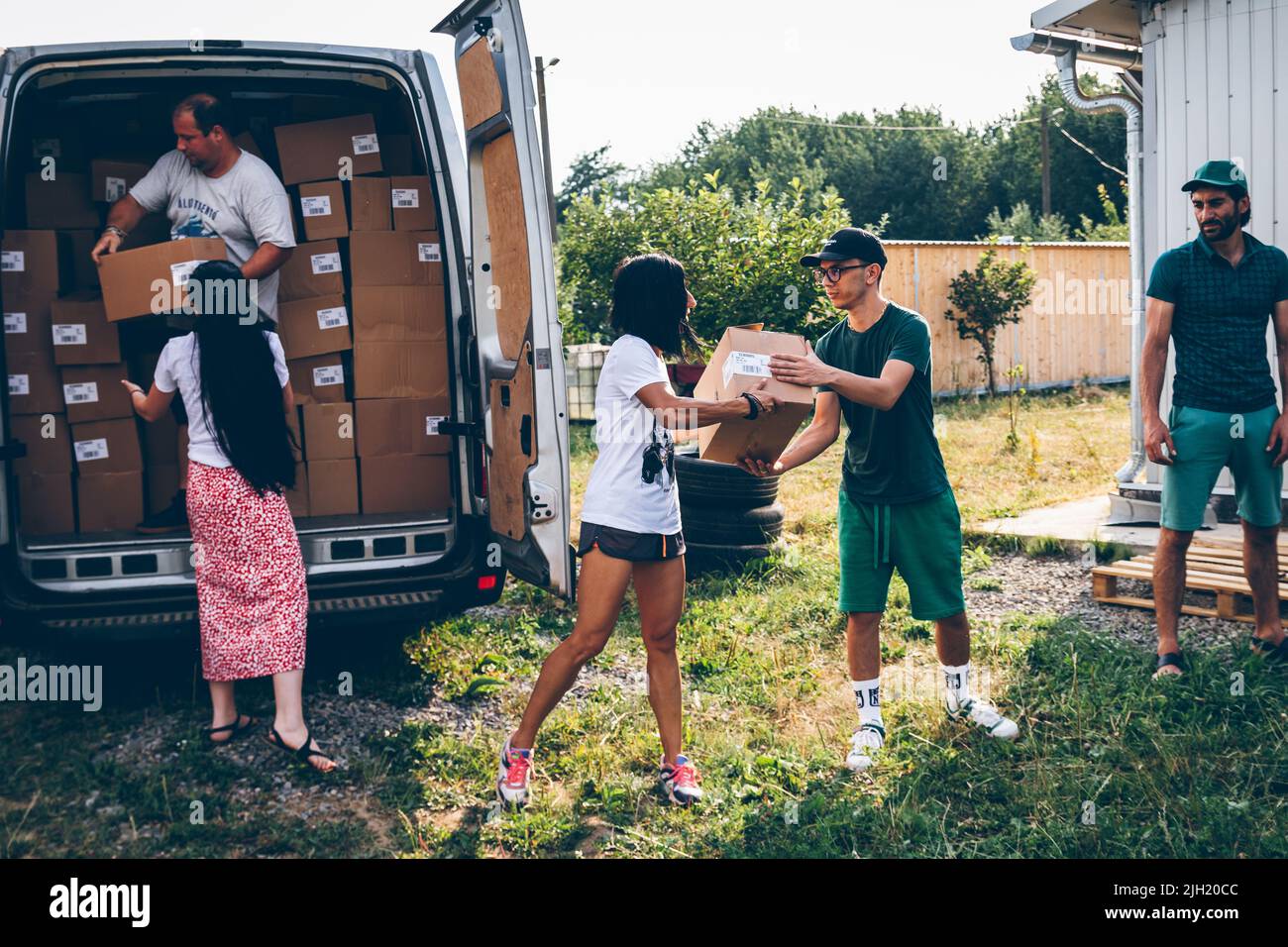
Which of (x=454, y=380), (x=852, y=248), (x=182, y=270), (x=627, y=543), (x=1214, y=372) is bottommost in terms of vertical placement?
(x=627, y=543)

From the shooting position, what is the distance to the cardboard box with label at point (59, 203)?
17.0ft

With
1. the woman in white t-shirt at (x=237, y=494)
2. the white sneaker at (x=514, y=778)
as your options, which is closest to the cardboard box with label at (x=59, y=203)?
the woman in white t-shirt at (x=237, y=494)

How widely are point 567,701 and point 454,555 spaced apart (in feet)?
2.58

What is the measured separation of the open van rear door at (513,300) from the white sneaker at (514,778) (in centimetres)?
60

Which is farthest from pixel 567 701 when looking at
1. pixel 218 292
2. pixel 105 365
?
pixel 105 365

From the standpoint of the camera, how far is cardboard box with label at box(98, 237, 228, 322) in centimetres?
461

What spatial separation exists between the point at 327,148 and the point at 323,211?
0.32m

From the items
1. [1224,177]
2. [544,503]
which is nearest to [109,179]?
[544,503]

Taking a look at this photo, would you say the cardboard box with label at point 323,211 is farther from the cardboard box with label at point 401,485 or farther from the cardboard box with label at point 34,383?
the cardboard box with label at point 34,383

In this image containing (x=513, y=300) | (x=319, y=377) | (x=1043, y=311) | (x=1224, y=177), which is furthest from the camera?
(x=1043, y=311)

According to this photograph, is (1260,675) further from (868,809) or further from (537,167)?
(537,167)

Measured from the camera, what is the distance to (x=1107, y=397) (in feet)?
56.0

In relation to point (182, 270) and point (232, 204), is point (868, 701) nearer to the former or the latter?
point (182, 270)

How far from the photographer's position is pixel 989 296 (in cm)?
1720
